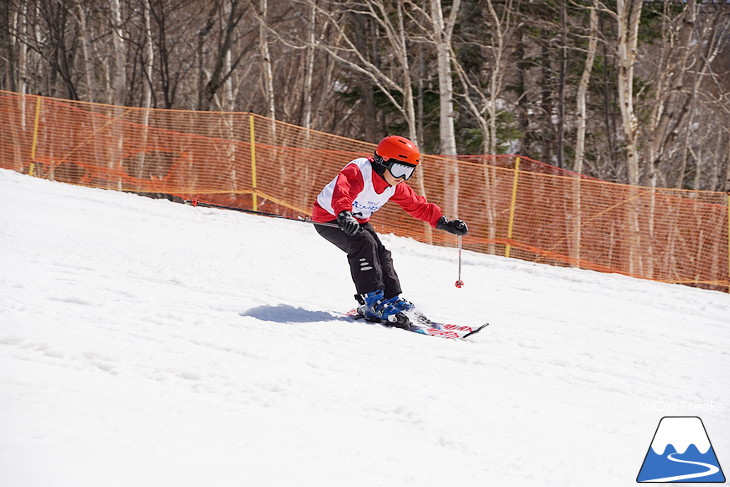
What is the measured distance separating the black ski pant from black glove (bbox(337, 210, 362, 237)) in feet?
1.02

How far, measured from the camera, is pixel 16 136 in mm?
12242

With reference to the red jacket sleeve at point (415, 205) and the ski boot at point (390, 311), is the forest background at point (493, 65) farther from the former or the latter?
the ski boot at point (390, 311)

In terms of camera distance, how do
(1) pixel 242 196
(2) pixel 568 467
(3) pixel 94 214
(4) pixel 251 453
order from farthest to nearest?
(1) pixel 242 196, (3) pixel 94 214, (2) pixel 568 467, (4) pixel 251 453

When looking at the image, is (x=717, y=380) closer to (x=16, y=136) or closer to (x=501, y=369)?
(x=501, y=369)

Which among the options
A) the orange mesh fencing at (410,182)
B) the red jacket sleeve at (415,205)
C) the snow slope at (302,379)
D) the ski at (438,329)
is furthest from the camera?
the orange mesh fencing at (410,182)

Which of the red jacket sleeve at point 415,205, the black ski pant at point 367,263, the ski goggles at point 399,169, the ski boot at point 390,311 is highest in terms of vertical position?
the ski goggles at point 399,169

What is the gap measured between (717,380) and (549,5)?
1313cm

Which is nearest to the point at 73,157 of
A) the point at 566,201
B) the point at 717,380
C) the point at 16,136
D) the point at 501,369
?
the point at 16,136

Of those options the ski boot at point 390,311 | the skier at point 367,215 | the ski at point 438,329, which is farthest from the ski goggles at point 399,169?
the ski at point 438,329

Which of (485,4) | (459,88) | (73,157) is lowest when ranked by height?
(73,157)

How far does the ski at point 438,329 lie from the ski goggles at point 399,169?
3.69 ft

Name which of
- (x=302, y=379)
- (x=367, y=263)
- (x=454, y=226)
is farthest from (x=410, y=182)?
(x=302, y=379)

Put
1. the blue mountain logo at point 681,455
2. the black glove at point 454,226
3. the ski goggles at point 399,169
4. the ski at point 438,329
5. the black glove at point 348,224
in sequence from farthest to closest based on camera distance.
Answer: the black glove at point 454,226
the ski goggles at point 399,169
the ski at point 438,329
the black glove at point 348,224
the blue mountain logo at point 681,455

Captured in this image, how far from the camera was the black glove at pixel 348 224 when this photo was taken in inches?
186
